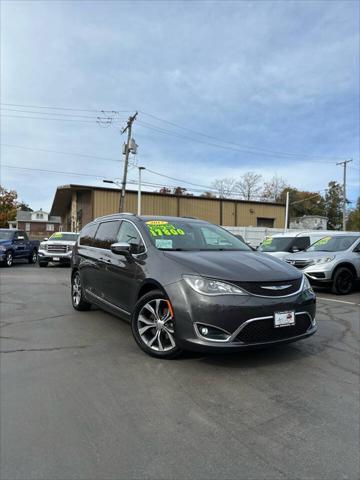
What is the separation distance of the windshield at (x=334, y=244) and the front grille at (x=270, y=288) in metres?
6.84

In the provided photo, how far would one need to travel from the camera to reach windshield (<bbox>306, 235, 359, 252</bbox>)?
10.2 metres

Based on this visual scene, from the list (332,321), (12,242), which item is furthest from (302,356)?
(12,242)

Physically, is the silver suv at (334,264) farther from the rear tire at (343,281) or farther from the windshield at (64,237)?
the windshield at (64,237)

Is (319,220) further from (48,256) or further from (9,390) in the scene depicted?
(9,390)

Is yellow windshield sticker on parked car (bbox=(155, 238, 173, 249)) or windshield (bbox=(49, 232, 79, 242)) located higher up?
yellow windshield sticker on parked car (bbox=(155, 238, 173, 249))

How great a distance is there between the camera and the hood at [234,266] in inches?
148

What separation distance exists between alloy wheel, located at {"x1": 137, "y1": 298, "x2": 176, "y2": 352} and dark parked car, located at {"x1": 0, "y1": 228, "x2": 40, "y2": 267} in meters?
14.4

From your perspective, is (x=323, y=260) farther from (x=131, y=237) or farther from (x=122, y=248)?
Answer: (x=122, y=248)

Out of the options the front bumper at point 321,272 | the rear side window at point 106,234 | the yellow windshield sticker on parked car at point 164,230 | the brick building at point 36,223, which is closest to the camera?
the yellow windshield sticker on parked car at point 164,230

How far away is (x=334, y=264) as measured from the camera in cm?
933

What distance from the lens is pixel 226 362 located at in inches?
160

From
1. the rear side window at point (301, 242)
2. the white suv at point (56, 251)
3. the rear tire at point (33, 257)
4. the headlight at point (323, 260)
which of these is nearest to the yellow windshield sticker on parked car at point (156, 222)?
the headlight at point (323, 260)

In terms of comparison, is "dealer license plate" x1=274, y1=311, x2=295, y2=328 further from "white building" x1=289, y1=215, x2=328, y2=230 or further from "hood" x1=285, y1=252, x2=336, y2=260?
"white building" x1=289, y1=215, x2=328, y2=230

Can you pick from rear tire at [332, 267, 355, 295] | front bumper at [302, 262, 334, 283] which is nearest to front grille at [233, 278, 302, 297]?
front bumper at [302, 262, 334, 283]
